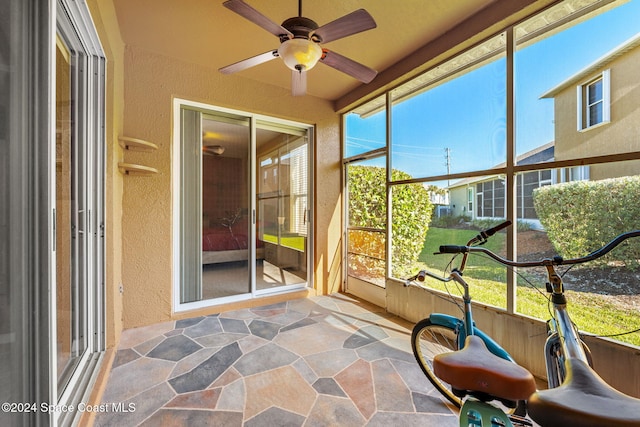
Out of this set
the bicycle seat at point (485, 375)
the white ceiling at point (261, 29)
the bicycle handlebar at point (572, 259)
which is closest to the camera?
the bicycle seat at point (485, 375)

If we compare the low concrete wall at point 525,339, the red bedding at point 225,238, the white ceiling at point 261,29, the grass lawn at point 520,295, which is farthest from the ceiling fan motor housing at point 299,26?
the low concrete wall at point 525,339

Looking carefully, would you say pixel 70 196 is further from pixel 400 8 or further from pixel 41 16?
pixel 400 8

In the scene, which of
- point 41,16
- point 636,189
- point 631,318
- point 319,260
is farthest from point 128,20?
point 631,318

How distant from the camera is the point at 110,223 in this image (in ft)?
7.05

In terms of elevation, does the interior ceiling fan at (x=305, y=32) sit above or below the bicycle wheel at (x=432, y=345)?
above

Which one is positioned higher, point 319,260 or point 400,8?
point 400,8

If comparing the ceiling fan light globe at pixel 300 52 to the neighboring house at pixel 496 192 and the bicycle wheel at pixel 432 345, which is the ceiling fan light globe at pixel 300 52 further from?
the bicycle wheel at pixel 432 345

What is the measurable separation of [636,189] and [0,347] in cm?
313

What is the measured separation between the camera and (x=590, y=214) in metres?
1.76

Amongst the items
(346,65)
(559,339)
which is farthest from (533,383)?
(346,65)

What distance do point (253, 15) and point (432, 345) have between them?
2.76 metres

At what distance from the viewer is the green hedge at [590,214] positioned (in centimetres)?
163

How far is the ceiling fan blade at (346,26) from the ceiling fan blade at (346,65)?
Answer: 0.13 metres

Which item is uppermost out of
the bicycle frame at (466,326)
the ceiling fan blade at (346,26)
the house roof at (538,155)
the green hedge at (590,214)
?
the ceiling fan blade at (346,26)
